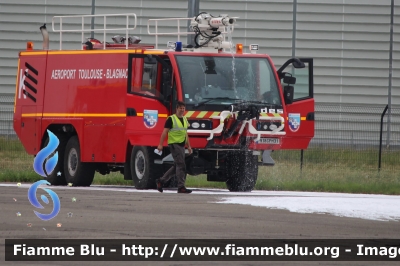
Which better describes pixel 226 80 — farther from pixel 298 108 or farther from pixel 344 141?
pixel 344 141

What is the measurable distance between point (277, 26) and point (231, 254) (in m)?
25.5

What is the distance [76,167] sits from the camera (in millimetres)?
23156

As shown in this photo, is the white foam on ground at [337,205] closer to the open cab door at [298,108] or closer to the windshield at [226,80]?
the windshield at [226,80]

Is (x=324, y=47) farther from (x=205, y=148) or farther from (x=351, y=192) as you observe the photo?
(x=205, y=148)

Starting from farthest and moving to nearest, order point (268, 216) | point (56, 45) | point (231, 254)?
point (56, 45), point (268, 216), point (231, 254)

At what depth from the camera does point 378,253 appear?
11406mm

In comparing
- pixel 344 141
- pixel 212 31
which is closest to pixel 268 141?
pixel 212 31

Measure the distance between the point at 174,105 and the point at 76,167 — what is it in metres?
3.38

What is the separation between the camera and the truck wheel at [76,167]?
23.0 m

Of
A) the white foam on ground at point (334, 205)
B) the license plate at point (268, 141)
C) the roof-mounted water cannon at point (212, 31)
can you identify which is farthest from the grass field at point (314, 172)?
the white foam on ground at point (334, 205)

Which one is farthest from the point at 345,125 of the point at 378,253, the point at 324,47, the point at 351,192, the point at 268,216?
the point at 378,253

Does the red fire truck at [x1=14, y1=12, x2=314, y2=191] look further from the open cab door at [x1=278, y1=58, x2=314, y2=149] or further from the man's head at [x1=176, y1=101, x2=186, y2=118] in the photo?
the man's head at [x1=176, y1=101, x2=186, y2=118]

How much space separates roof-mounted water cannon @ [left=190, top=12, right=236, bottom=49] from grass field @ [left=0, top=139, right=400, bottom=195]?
325 cm

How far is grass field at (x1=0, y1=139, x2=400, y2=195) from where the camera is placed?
77.1 feet
